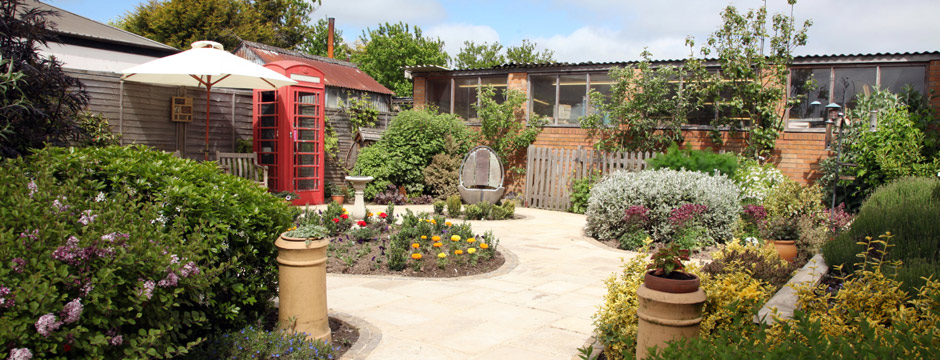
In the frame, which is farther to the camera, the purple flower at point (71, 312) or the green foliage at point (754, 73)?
Result: the green foliage at point (754, 73)

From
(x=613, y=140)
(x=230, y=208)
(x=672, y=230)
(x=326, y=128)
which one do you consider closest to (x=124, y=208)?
(x=230, y=208)

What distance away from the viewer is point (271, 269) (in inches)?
153

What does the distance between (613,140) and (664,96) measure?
57.3 inches

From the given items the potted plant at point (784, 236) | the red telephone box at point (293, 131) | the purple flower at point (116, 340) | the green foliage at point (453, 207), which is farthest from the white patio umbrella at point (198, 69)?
the potted plant at point (784, 236)

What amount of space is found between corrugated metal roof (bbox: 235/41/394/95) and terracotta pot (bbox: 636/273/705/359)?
66.7ft

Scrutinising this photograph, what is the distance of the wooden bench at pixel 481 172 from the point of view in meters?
13.4

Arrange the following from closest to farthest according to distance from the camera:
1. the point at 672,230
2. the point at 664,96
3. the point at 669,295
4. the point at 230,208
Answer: the point at 669,295 < the point at 230,208 < the point at 672,230 < the point at 664,96

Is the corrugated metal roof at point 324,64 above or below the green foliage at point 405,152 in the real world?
above

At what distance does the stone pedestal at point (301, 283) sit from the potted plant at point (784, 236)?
16.6 ft

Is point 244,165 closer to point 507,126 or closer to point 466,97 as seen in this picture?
point 507,126

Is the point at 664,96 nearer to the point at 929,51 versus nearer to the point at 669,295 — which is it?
the point at 929,51

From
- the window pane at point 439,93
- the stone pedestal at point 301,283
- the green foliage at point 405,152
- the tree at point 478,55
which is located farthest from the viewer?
the tree at point 478,55

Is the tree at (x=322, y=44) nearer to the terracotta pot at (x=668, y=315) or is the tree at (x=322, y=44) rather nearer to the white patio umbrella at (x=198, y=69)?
the white patio umbrella at (x=198, y=69)

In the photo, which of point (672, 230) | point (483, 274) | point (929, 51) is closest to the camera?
point (483, 274)
